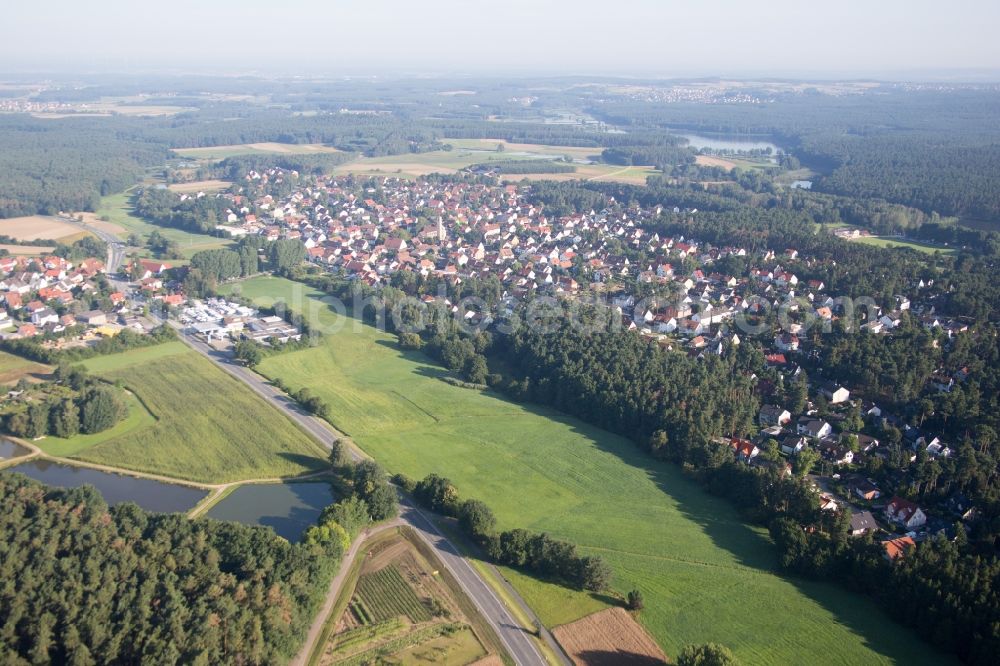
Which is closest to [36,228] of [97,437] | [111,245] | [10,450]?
[111,245]

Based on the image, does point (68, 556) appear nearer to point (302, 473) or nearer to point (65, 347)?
point (302, 473)

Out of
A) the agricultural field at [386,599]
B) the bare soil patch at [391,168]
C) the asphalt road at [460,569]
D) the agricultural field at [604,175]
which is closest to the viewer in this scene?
the asphalt road at [460,569]

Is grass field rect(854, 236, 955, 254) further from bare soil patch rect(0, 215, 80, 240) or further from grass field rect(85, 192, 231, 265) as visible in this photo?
bare soil patch rect(0, 215, 80, 240)

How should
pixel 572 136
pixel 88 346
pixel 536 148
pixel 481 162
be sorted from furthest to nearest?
pixel 572 136, pixel 536 148, pixel 481 162, pixel 88 346

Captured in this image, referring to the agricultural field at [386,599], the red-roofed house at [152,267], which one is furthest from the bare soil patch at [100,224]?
the agricultural field at [386,599]

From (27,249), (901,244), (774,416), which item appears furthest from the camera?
(901,244)

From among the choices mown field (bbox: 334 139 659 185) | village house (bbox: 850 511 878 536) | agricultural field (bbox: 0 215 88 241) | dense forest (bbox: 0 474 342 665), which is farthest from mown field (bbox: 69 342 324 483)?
mown field (bbox: 334 139 659 185)

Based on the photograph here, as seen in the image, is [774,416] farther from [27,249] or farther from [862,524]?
[27,249]

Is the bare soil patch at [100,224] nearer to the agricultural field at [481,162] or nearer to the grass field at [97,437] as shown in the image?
the agricultural field at [481,162]
